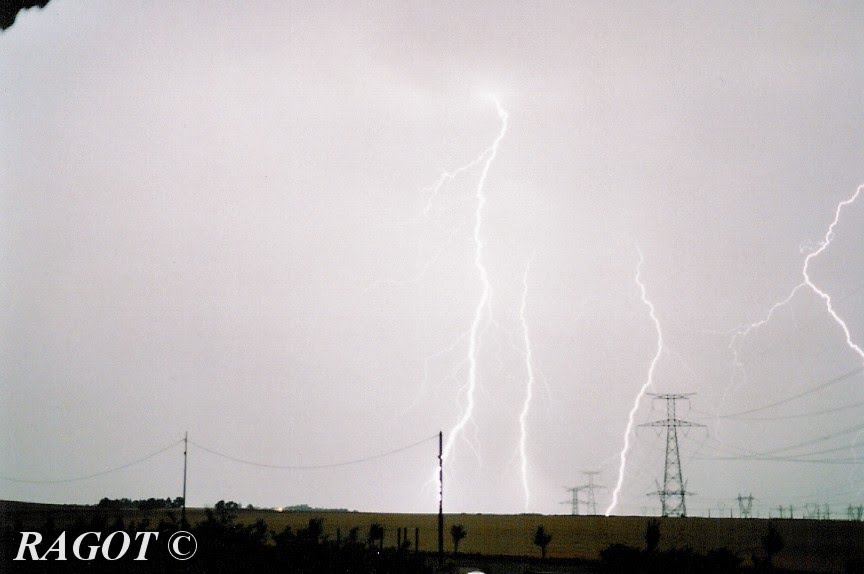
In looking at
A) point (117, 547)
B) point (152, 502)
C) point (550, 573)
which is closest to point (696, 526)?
point (550, 573)

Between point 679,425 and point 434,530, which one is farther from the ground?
point 679,425

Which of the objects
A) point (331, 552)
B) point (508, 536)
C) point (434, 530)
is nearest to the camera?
point (331, 552)

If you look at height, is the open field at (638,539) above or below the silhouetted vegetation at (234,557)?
below

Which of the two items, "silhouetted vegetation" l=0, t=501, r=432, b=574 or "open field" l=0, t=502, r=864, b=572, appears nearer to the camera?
"silhouetted vegetation" l=0, t=501, r=432, b=574

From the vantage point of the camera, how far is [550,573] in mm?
33156

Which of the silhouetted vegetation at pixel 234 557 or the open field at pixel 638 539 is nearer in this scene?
the silhouetted vegetation at pixel 234 557

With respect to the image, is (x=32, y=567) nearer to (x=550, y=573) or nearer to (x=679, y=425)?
(x=550, y=573)

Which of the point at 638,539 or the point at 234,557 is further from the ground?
the point at 234,557

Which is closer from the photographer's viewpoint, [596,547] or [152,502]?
[596,547]

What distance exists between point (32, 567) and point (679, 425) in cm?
4387

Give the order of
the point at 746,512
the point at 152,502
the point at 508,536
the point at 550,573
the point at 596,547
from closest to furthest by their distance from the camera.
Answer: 1. the point at 550,573
2. the point at 596,547
3. the point at 508,536
4. the point at 746,512
5. the point at 152,502

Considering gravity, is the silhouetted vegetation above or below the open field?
above

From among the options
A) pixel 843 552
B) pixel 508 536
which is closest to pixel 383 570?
pixel 843 552

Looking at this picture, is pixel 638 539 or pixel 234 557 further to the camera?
pixel 638 539
